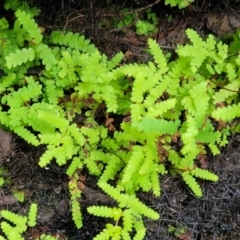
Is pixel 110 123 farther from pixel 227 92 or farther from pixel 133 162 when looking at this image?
pixel 227 92

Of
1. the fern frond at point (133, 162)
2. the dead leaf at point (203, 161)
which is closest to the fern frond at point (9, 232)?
the fern frond at point (133, 162)

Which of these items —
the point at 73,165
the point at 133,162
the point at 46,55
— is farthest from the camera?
the point at 73,165

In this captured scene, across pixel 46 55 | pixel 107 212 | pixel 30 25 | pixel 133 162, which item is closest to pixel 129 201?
pixel 107 212

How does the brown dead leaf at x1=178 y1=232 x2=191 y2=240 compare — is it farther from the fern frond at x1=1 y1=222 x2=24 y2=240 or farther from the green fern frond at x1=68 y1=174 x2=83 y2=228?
the fern frond at x1=1 y1=222 x2=24 y2=240

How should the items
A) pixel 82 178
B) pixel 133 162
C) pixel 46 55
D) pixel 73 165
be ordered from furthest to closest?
pixel 82 178 → pixel 73 165 → pixel 46 55 → pixel 133 162

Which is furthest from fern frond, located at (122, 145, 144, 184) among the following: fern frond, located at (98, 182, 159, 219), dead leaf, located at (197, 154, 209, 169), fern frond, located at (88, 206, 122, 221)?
dead leaf, located at (197, 154, 209, 169)

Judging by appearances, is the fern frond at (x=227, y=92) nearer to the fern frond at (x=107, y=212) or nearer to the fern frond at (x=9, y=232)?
the fern frond at (x=107, y=212)
